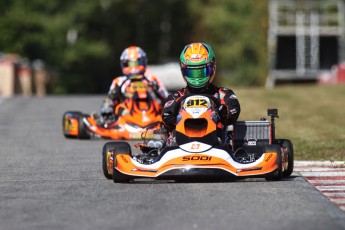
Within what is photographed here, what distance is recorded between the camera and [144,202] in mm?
9766

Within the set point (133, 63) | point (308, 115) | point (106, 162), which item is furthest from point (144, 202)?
point (308, 115)

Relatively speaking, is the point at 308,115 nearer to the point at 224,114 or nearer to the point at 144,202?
the point at 224,114

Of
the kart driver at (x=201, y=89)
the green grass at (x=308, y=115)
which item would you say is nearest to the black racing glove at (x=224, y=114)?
the kart driver at (x=201, y=89)

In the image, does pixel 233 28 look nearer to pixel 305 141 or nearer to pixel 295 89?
pixel 295 89

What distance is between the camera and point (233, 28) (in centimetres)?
7150

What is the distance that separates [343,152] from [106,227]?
267 inches

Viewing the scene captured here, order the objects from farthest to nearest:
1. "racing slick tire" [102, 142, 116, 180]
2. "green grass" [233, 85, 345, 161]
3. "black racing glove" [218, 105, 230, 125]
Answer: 1. "green grass" [233, 85, 345, 161]
2. "black racing glove" [218, 105, 230, 125]
3. "racing slick tire" [102, 142, 116, 180]

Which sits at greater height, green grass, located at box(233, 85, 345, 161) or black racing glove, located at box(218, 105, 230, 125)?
black racing glove, located at box(218, 105, 230, 125)

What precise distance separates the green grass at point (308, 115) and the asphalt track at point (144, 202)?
3319 mm

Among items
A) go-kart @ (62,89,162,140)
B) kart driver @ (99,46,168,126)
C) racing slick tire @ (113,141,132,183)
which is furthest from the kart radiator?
kart driver @ (99,46,168,126)

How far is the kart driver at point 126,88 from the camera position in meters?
18.0

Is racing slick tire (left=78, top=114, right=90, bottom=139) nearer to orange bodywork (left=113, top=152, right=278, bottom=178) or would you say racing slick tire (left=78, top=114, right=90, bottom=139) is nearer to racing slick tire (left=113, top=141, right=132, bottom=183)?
racing slick tire (left=113, top=141, right=132, bottom=183)

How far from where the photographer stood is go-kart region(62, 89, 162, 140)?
1736 cm

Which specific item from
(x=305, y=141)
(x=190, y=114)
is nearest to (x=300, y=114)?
(x=305, y=141)
